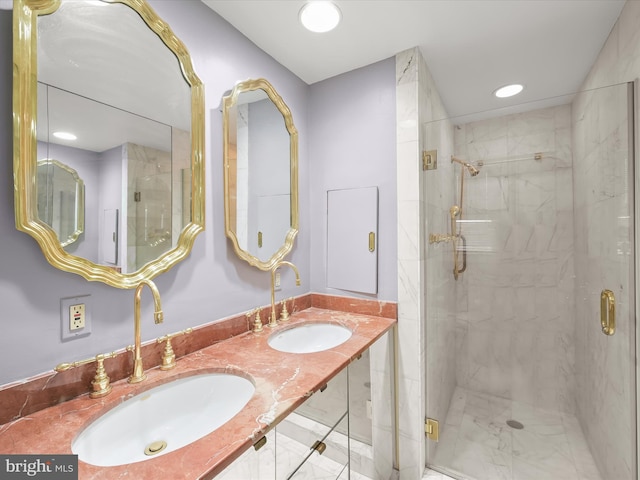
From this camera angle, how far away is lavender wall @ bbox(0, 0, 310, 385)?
31.1 inches

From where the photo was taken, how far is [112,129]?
101 centimetres

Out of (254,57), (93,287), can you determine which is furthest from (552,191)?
(93,287)

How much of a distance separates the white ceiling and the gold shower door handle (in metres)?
1.32

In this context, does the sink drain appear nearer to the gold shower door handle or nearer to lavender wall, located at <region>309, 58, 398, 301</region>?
lavender wall, located at <region>309, 58, 398, 301</region>

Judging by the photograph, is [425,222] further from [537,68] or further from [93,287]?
[93,287]

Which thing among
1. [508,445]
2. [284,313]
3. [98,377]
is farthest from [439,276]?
[98,377]

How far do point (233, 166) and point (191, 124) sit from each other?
0.26m

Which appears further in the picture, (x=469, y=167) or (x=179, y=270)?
(x=469, y=167)

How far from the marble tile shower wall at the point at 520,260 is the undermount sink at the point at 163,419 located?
68.7 inches

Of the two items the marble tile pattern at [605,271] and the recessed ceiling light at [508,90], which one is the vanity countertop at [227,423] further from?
the recessed ceiling light at [508,90]

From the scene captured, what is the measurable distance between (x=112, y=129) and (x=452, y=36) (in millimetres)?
1638

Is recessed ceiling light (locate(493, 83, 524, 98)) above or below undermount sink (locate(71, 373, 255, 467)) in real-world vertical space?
above

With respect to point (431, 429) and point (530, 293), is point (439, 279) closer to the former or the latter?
point (530, 293)

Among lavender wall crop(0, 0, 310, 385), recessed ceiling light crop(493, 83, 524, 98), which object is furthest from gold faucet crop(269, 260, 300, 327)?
recessed ceiling light crop(493, 83, 524, 98)
